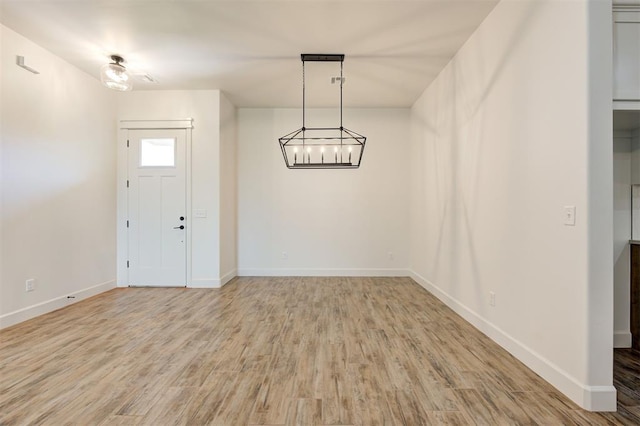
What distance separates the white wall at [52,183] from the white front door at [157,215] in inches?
12.1

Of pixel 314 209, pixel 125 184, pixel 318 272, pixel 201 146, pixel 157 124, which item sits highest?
pixel 157 124

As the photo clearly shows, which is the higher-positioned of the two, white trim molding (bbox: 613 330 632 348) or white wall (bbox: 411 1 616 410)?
white wall (bbox: 411 1 616 410)

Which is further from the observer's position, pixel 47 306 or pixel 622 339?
pixel 47 306

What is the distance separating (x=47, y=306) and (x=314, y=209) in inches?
163

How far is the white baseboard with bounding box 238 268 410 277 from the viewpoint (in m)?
6.02

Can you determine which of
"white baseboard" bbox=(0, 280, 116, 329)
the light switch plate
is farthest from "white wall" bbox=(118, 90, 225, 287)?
the light switch plate

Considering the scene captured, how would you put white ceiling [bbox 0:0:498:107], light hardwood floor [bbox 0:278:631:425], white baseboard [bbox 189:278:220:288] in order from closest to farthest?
light hardwood floor [bbox 0:278:631:425] < white ceiling [bbox 0:0:498:107] < white baseboard [bbox 189:278:220:288]

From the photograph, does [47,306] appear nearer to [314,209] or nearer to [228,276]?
[228,276]

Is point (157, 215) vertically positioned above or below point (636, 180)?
below

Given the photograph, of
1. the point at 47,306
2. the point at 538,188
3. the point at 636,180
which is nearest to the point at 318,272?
the point at 47,306

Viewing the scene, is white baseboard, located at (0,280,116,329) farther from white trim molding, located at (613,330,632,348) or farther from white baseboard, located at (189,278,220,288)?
white trim molding, located at (613,330,632,348)

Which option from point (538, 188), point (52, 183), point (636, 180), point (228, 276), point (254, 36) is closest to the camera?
point (538, 188)

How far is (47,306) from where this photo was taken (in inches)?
151

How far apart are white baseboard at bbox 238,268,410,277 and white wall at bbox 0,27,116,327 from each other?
91.4 inches
